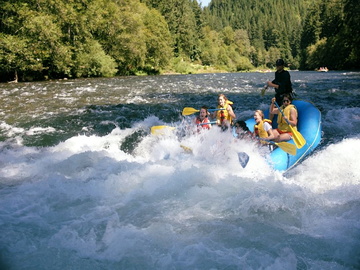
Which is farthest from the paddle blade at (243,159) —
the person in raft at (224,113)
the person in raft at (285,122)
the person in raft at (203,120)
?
the person in raft at (224,113)

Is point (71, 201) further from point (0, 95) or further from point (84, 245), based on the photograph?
point (0, 95)

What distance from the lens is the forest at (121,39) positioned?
21.7 metres

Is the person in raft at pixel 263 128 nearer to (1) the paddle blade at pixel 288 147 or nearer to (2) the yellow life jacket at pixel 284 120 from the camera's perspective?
(2) the yellow life jacket at pixel 284 120

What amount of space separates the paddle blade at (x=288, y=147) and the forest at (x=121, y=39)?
65.7 feet

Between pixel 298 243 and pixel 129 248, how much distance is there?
71.0 inches

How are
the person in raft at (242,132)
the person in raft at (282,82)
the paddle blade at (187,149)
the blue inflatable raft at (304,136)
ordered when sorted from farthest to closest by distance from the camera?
the person in raft at (282,82) → the paddle blade at (187,149) → the person in raft at (242,132) → the blue inflatable raft at (304,136)

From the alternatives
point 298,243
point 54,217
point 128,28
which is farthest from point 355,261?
point 128,28

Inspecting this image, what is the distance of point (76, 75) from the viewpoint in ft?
85.7

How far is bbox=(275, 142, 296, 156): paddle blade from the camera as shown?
5.27 m

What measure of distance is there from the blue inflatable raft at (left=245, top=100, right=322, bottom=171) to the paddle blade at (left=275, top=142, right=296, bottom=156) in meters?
0.24

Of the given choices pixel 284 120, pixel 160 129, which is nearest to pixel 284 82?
pixel 284 120

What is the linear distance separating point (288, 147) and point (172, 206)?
2386 mm

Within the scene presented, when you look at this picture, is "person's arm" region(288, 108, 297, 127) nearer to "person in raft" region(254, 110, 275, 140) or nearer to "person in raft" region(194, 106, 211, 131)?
"person in raft" region(254, 110, 275, 140)

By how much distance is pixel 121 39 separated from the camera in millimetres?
29938
